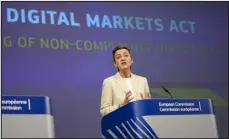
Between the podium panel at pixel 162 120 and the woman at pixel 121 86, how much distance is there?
29 centimetres

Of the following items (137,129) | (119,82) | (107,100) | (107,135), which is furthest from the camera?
(119,82)

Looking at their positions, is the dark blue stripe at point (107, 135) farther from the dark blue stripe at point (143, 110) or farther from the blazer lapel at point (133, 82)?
the blazer lapel at point (133, 82)

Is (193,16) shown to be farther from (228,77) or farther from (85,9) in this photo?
(85,9)

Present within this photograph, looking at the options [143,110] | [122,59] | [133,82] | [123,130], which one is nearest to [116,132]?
[123,130]

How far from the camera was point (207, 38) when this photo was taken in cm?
458

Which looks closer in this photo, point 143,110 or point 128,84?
point 143,110

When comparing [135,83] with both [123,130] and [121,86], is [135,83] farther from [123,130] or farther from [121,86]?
[123,130]

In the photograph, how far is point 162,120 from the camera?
3.16 metres

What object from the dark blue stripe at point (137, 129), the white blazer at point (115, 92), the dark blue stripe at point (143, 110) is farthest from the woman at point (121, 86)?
the dark blue stripe at point (137, 129)

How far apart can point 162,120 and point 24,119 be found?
1.11 metres

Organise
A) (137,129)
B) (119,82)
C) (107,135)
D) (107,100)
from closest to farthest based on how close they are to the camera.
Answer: (137,129), (107,135), (107,100), (119,82)

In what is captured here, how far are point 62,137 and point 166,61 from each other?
4.66 ft

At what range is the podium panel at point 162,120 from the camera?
309 cm

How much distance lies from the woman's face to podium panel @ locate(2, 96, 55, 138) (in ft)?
3.12
